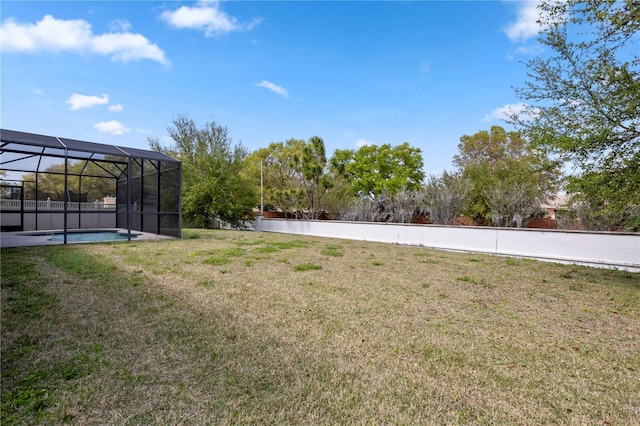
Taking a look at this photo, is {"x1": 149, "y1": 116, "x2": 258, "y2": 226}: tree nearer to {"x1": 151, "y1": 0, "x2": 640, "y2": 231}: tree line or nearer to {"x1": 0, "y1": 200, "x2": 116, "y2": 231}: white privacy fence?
{"x1": 151, "y1": 0, "x2": 640, "y2": 231}: tree line

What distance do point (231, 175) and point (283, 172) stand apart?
38.5 ft

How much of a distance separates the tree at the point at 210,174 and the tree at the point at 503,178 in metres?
11.7

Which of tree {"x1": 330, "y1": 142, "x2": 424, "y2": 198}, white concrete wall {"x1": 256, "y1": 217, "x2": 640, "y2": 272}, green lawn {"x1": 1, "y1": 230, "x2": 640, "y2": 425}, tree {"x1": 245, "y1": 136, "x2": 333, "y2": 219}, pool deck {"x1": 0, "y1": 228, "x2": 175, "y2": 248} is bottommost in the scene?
green lawn {"x1": 1, "y1": 230, "x2": 640, "y2": 425}

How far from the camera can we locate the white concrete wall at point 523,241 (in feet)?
22.5

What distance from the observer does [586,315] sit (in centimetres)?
369

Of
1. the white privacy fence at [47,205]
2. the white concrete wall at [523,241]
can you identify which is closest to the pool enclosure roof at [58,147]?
the white privacy fence at [47,205]

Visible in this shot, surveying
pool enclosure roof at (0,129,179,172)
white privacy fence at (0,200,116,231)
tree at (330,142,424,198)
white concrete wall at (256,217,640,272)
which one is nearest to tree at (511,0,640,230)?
white concrete wall at (256,217,640,272)

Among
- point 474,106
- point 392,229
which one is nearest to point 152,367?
point 392,229

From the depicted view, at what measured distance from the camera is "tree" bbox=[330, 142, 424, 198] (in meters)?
28.1

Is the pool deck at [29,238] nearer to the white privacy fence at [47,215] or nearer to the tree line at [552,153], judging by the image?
the white privacy fence at [47,215]

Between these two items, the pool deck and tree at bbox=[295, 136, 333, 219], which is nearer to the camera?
the pool deck

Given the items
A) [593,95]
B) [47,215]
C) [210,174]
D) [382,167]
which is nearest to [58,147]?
[47,215]

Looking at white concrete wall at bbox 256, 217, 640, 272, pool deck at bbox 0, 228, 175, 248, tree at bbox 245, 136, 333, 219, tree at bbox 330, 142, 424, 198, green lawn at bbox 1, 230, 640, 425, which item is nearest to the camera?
green lawn at bbox 1, 230, 640, 425

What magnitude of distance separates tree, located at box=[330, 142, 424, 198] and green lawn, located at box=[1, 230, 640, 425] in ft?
76.3
